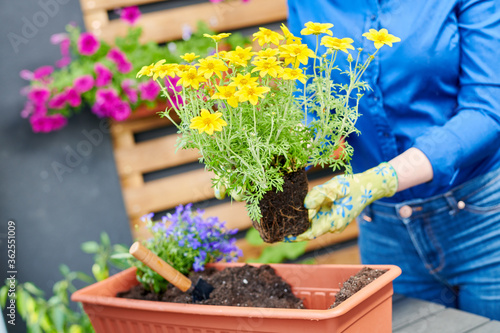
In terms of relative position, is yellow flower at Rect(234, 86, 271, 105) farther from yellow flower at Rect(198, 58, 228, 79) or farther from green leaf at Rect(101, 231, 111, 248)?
green leaf at Rect(101, 231, 111, 248)

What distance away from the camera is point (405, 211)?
3.79 feet

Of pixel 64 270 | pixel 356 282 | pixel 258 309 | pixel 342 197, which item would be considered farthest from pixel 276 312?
pixel 64 270

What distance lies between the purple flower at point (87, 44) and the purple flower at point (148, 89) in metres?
0.27

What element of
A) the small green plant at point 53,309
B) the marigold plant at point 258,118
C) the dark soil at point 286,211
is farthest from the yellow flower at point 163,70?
the small green plant at point 53,309

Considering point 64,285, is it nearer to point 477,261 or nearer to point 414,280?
point 414,280

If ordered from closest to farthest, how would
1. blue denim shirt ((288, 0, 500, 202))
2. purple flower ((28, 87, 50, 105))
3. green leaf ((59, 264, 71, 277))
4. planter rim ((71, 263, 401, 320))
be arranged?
planter rim ((71, 263, 401, 320)) → blue denim shirt ((288, 0, 500, 202)) → purple flower ((28, 87, 50, 105)) → green leaf ((59, 264, 71, 277))

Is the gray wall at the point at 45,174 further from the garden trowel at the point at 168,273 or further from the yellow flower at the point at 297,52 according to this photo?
the yellow flower at the point at 297,52

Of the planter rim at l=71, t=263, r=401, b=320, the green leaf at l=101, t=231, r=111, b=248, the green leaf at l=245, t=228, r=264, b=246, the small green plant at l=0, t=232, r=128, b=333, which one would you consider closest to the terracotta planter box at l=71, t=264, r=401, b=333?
the planter rim at l=71, t=263, r=401, b=320

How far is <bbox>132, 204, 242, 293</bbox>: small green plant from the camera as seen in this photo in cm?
107

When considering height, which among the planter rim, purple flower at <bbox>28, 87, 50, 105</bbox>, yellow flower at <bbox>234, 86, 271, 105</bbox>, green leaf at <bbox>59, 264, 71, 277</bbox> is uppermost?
purple flower at <bbox>28, 87, 50, 105</bbox>

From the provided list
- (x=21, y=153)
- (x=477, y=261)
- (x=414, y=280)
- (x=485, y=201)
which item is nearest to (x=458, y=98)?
(x=485, y=201)

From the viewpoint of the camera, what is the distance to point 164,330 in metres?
0.89

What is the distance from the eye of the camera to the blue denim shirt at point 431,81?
999 mm

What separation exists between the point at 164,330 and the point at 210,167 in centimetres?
32
